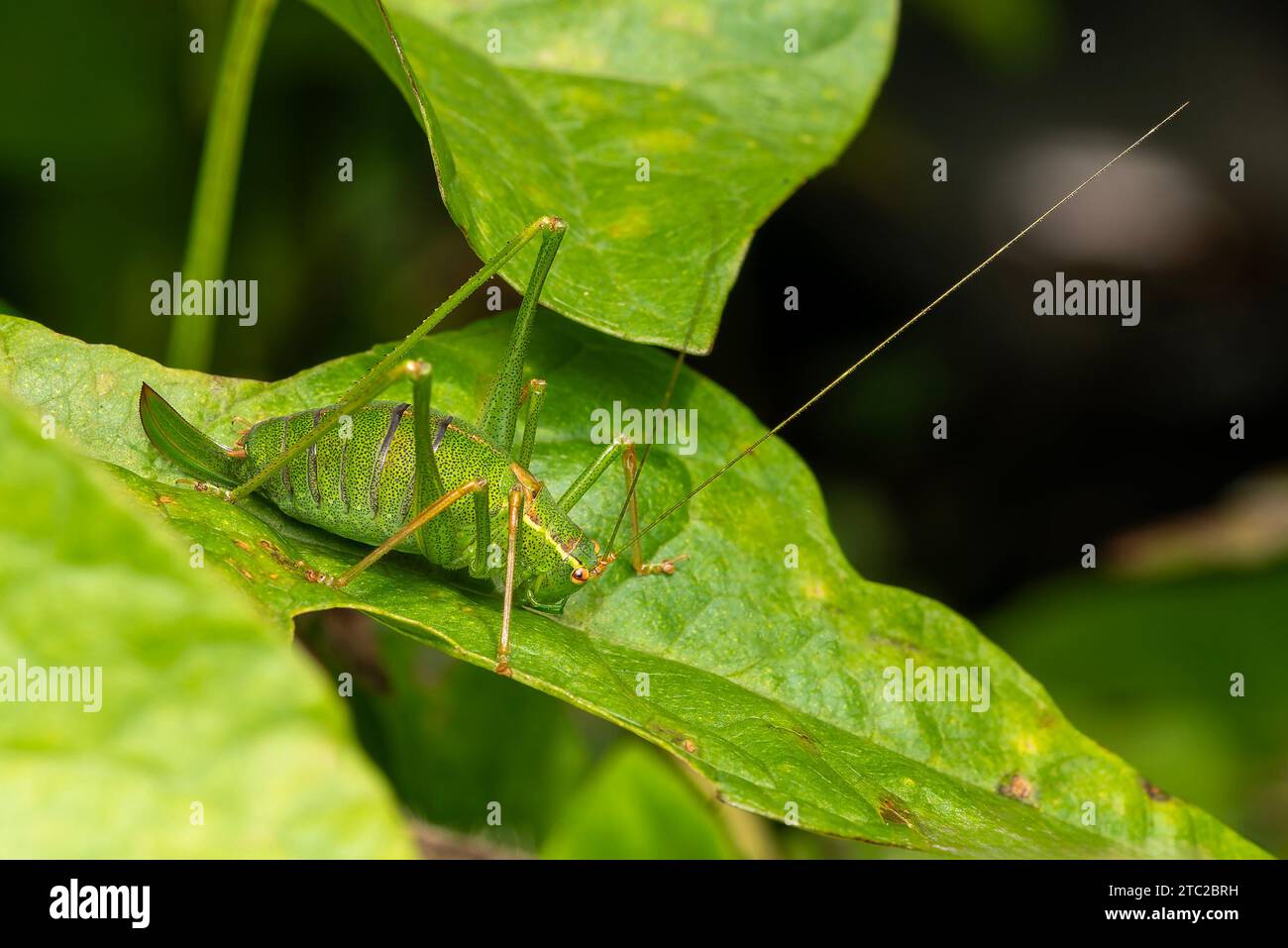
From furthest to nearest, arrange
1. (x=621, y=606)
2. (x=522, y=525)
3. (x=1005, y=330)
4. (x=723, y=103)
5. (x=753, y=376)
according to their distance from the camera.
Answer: (x=1005, y=330)
(x=753, y=376)
(x=723, y=103)
(x=522, y=525)
(x=621, y=606)

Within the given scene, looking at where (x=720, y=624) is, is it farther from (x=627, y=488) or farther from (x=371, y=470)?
(x=371, y=470)

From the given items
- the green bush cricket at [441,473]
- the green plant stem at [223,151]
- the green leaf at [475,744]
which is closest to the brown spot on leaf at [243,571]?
the green bush cricket at [441,473]

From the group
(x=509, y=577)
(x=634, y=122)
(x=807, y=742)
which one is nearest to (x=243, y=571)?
(x=509, y=577)

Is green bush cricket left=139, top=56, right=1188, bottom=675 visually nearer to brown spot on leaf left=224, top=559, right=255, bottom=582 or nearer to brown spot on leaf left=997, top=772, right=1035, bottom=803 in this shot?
brown spot on leaf left=224, top=559, right=255, bottom=582

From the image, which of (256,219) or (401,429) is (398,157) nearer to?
(256,219)

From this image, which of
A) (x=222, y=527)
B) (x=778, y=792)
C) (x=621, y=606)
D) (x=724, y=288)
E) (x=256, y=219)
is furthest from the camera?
(x=256, y=219)

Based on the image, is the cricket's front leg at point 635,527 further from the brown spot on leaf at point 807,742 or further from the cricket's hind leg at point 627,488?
the brown spot on leaf at point 807,742

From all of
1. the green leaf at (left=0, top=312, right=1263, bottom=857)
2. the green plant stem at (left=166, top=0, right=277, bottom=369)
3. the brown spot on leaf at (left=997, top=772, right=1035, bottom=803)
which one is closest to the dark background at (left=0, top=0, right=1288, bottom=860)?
the green plant stem at (left=166, top=0, right=277, bottom=369)

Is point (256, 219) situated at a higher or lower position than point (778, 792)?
higher

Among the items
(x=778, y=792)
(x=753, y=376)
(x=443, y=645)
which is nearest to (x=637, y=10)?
(x=443, y=645)
